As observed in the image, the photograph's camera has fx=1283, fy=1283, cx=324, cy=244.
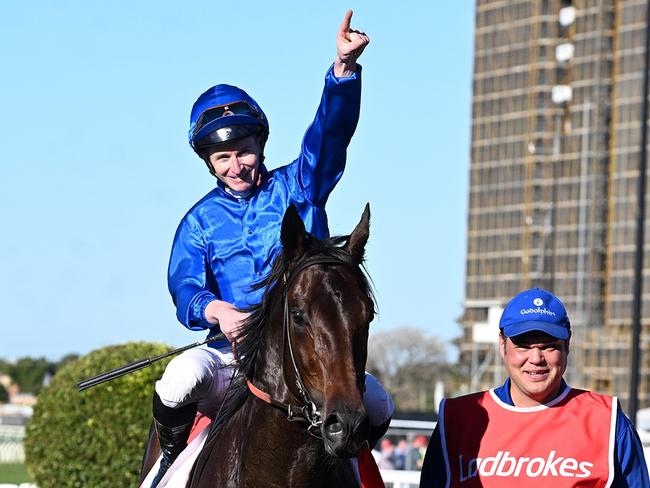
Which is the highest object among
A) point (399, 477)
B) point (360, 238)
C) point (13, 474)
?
point (360, 238)

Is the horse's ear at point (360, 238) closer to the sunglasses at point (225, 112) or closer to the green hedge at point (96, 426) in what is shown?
the sunglasses at point (225, 112)

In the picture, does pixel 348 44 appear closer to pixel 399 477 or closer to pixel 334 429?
pixel 334 429

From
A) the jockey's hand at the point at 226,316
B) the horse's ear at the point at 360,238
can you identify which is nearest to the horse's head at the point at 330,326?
the horse's ear at the point at 360,238

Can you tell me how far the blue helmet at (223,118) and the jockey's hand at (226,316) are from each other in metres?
0.72

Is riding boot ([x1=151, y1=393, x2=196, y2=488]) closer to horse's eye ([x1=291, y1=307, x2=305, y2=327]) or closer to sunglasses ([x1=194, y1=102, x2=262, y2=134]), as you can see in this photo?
horse's eye ([x1=291, y1=307, x2=305, y2=327])

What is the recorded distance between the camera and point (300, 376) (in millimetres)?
4000

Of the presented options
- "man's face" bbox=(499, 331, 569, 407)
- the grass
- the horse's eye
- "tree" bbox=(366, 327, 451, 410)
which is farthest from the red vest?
"tree" bbox=(366, 327, 451, 410)

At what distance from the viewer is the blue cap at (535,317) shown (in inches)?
166

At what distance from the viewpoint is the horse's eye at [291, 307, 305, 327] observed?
158 inches

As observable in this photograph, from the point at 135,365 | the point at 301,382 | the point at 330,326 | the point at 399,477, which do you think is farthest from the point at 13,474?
the point at 330,326

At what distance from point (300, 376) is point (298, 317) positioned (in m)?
0.18

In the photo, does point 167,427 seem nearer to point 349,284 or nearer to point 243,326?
point 243,326

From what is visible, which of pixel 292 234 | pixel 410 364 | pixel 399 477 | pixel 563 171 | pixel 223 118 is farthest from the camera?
pixel 410 364

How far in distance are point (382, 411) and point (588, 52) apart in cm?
4931
